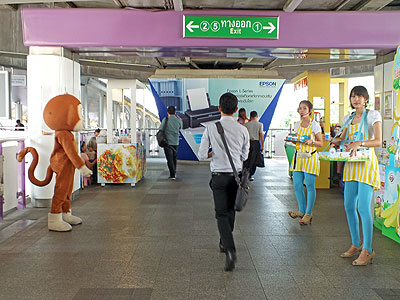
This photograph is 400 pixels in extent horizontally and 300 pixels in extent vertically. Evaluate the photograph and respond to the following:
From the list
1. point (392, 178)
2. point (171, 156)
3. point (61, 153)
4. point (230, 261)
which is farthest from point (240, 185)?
point (171, 156)

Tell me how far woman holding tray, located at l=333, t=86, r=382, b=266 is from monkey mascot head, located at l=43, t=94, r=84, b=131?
3313mm

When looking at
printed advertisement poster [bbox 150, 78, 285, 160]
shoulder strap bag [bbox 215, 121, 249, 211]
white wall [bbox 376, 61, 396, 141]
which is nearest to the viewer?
shoulder strap bag [bbox 215, 121, 249, 211]

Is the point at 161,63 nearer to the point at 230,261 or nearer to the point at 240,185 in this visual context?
the point at 240,185

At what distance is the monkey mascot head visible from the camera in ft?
18.4

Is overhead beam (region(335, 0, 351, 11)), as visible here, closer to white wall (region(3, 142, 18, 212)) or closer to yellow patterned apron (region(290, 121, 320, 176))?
yellow patterned apron (region(290, 121, 320, 176))

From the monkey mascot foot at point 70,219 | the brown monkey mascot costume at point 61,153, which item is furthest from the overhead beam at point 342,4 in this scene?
the monkey mascot foot at point 70,219

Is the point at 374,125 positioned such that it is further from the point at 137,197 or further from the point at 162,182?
the point at 162,182

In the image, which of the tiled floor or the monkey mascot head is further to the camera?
the monkey mascot head

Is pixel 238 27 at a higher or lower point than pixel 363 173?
higher

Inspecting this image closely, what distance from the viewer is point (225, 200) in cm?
414

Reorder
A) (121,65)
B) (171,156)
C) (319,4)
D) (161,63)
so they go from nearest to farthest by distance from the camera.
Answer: (319,4), (171,156), (161,63), (121,65)

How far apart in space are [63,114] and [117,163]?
383 centimetres

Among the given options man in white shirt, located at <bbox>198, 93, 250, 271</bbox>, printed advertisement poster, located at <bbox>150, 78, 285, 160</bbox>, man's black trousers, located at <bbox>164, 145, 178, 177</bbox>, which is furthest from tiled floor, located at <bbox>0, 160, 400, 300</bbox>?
printed advertisement poster, located at <bbox>150, 78, 285, 160</bbox>

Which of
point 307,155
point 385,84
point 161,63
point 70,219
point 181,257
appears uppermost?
point 161,63
